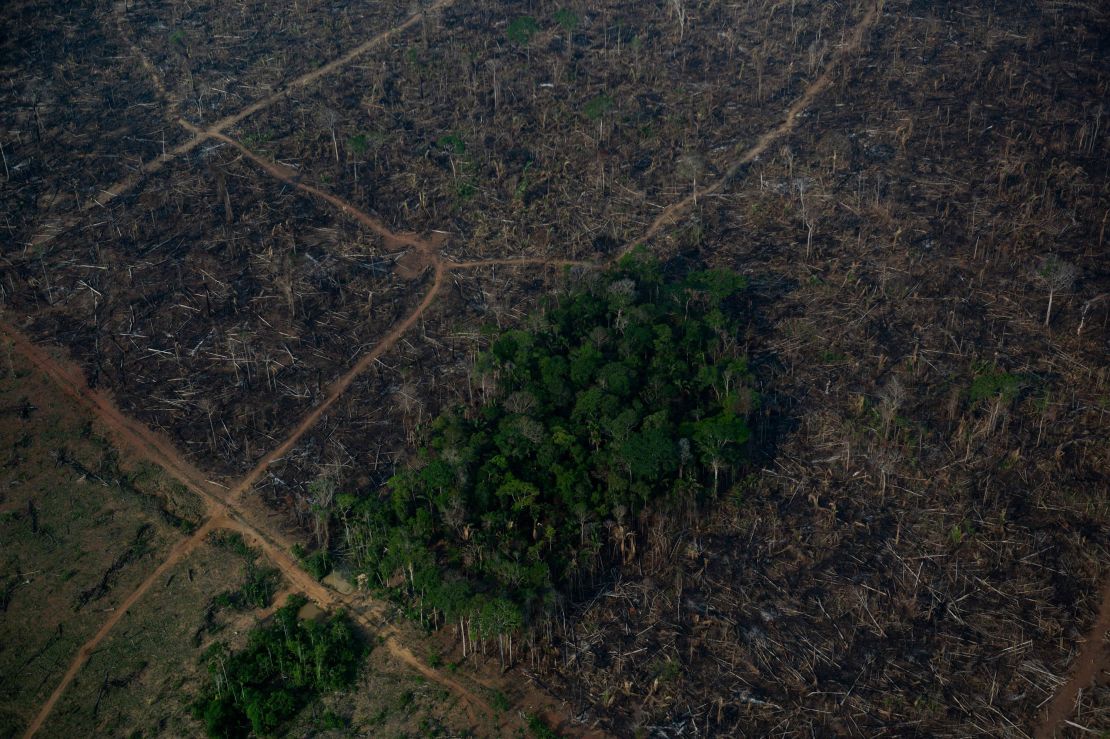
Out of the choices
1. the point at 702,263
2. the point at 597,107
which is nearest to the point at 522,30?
the point at 597,107

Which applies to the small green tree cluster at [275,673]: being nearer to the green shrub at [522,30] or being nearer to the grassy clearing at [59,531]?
the grassy clearing at [59,531]

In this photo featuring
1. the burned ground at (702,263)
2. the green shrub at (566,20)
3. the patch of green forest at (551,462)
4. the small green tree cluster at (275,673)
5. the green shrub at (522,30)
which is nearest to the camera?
the small green tree cluster at (275,673)

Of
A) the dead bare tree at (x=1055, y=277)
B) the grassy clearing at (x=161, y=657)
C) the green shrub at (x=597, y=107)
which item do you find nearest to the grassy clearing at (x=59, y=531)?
the grassy clearing at (x=161, y=657)

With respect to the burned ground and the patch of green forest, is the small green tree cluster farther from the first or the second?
the burned ground

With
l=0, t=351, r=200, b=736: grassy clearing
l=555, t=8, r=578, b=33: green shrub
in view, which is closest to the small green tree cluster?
l=0, t=351, r=200, b=736: grassy clearing

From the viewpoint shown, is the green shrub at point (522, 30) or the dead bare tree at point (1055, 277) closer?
the dead bare tree at point (1055, 277)

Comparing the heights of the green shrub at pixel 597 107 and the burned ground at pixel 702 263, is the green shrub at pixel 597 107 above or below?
above

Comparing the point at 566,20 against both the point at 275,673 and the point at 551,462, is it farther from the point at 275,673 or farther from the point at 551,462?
the point at 275,673
